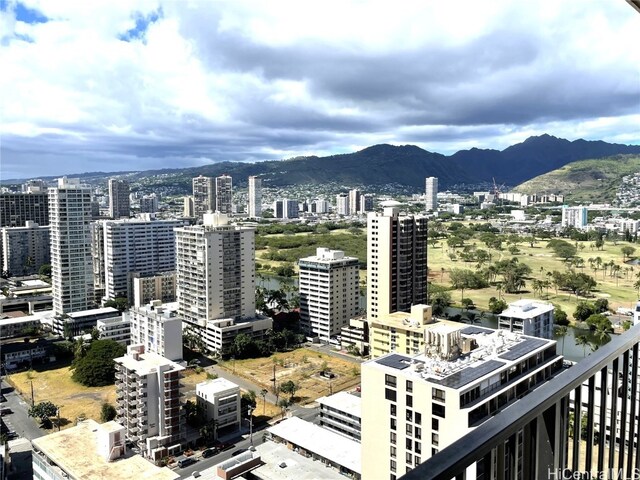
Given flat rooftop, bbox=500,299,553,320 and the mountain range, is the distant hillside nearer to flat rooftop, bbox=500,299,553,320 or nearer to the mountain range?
the mountain range

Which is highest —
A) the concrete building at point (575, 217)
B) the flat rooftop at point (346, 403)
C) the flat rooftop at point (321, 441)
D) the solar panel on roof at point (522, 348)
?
the concrete building at point (575, 217)

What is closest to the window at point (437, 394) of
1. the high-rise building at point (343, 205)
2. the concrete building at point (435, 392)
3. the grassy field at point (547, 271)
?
the concrete building at point (435, 392)

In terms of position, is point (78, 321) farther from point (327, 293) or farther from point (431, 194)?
point (431, 194)

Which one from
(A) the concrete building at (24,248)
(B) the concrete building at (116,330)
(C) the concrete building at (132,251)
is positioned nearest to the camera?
(B) the concrete building at (116,330)

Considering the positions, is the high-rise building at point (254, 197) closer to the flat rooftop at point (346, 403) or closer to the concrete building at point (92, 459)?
the flat rooftop at point (346, 403)

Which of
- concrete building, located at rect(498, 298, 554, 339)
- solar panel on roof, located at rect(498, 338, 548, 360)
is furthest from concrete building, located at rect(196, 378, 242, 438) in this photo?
concrete building, located at rect(498, 298, 554, 339)

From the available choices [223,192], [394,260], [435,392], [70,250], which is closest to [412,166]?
[223,192]
